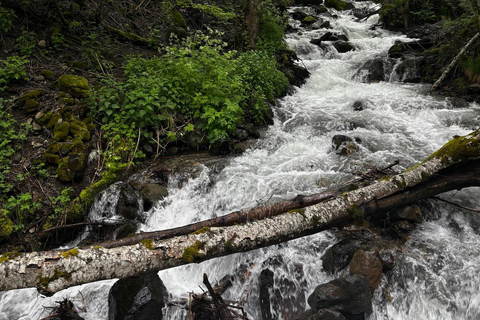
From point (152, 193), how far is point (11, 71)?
16.4 ft

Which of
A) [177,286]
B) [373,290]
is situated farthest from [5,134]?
[373,290]

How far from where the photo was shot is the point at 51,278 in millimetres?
2604

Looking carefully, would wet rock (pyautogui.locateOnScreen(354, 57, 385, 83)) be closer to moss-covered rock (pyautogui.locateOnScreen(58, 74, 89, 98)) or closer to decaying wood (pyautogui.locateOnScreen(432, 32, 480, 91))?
decaying wood (pyautogui.locateOnScreen(432, 32, 480, 91))

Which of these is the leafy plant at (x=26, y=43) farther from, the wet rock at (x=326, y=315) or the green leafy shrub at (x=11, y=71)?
the wet rock at (x=326, y=315)

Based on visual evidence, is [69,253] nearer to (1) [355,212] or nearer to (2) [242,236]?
(2) [242,236]

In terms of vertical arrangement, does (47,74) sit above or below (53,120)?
above

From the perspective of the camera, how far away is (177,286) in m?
4.38

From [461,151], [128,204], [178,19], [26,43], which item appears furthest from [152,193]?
[178,19]

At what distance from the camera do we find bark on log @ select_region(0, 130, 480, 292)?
262 centimetres

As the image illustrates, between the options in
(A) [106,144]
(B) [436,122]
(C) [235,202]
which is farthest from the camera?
(B) [436,122]

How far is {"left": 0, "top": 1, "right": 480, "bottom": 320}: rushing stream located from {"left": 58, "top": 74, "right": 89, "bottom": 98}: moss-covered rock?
11.5 ft

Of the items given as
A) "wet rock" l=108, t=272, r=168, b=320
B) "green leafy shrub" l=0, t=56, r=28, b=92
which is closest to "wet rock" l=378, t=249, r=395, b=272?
"wet rock" l=108, t=272, r=168, b=320

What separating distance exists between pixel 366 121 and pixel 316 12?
1589 centimetres

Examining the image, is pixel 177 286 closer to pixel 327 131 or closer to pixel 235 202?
pixel 235 202
